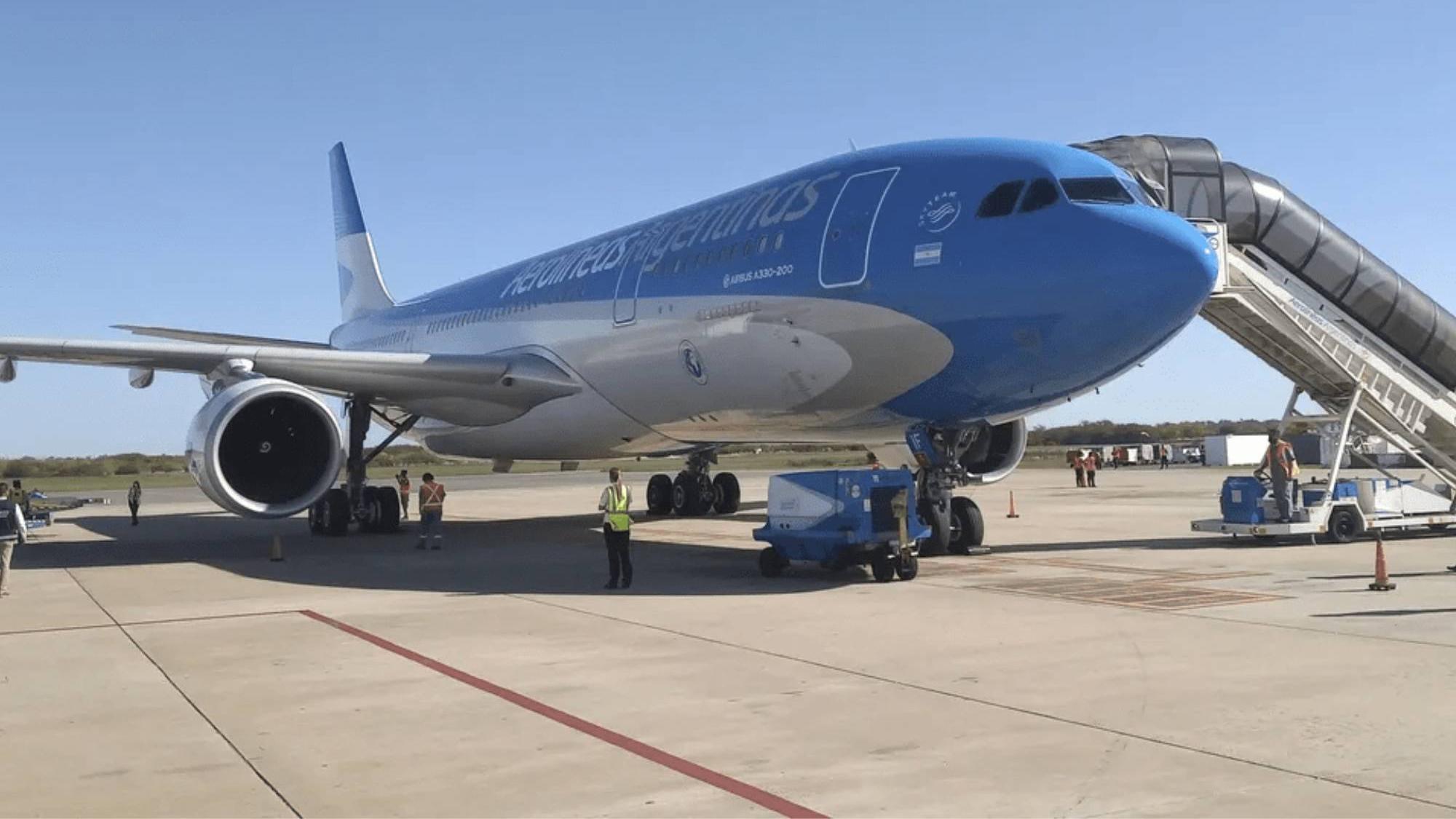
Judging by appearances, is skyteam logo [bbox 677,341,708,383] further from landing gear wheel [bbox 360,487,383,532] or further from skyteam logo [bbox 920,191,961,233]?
landing gear wheel [bbox 360,487,383,532]

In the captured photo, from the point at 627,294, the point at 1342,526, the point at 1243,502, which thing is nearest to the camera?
the point at 1342,526

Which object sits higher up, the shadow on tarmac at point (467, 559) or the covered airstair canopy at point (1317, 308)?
the covered airstair canopy at point (1317, 308)

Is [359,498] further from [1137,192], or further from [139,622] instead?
[1137,192]

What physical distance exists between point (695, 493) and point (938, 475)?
10920 mm

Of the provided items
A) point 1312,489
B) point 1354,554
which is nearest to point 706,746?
point 1354,554

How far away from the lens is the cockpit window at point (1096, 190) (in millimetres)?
11195

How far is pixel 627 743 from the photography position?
5.84 m

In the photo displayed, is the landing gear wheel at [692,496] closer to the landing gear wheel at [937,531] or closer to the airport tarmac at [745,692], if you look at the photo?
the landing gear wheel at [937,531]

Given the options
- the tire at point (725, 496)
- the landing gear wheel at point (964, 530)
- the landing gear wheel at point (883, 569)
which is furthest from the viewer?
the tire at point (725, 496)

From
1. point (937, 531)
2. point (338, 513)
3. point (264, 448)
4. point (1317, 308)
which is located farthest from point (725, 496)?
point (1317, 308)

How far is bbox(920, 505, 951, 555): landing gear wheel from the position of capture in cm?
1370

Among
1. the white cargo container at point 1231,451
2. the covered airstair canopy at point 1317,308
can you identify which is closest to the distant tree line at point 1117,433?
the white cargo container at point 1231,451

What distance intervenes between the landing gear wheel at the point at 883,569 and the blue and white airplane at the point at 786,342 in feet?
4.69

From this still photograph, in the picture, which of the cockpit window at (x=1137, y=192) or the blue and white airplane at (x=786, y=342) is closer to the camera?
the blue and white airplane at (x=786, y=342)
